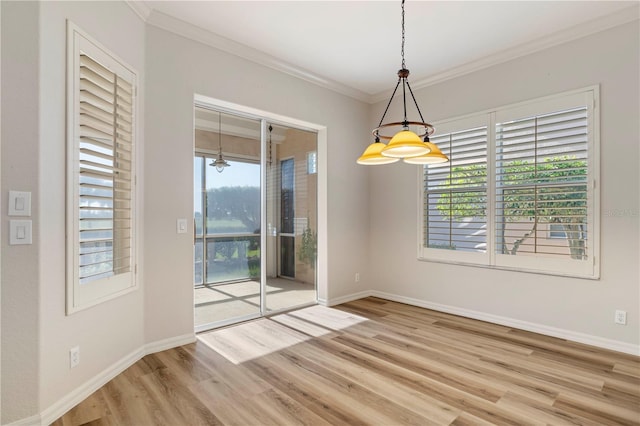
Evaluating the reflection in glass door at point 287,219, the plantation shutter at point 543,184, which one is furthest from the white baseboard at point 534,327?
the reflection in glass door at point 287,219

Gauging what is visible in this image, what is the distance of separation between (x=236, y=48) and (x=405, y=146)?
2520mm

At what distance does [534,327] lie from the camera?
12.2ft

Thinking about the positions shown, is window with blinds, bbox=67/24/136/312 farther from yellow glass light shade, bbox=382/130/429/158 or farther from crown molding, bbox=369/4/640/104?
crown molding, bbox=369/4/640/104

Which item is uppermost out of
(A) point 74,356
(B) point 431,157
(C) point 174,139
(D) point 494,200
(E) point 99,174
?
(C) point 174,139

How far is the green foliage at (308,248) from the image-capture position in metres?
4.79

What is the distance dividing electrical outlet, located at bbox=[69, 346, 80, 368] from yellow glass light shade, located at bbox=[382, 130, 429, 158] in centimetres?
260

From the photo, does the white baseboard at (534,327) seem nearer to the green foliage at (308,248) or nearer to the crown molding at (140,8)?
the green foliage at (308,248)

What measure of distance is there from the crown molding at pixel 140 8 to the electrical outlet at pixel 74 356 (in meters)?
2.78

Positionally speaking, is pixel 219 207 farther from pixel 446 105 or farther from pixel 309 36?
pixel 446 105

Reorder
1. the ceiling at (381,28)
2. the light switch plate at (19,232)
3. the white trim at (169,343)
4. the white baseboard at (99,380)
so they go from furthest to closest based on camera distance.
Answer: the white trim at (169,343) < the ceiling at (381,28) < the white baseboard at (99,380) < the light switch plate at (19,232)

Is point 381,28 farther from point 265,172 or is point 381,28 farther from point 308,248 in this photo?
point 308,248

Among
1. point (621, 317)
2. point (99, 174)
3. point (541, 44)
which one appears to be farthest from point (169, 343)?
point (541, 44)

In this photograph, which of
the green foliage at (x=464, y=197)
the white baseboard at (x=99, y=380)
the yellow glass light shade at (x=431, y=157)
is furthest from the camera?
the green foliage at (x=464, y=197)

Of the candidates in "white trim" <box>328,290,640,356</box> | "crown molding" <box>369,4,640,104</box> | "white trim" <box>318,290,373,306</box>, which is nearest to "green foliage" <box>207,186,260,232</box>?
"white trim" <box>318,290,373,306</box>
